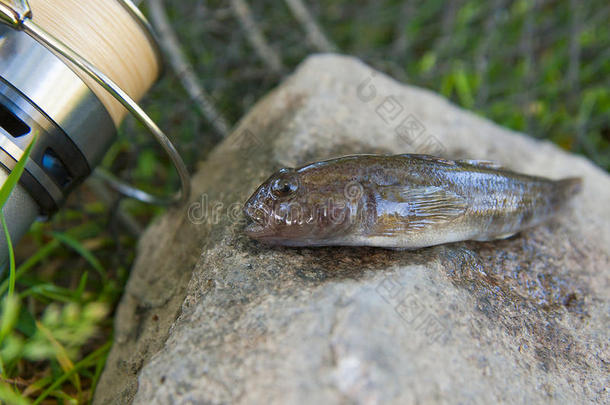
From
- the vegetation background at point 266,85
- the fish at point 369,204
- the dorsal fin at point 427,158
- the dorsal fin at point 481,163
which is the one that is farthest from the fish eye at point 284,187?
the vegetation background at point 266,85

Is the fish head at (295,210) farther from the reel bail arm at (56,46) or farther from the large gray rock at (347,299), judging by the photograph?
the reel bail arm at (56,46)

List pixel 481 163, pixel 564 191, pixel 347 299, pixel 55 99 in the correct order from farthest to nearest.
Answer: pixel 564 191 < pixel 481 163 < pixel 55 99 < pixel 347 299

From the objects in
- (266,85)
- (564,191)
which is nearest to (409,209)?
(564,191)

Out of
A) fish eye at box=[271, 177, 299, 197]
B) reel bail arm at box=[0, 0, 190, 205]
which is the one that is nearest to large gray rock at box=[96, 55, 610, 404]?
fish eye at box=[271, 177, 299, 197]

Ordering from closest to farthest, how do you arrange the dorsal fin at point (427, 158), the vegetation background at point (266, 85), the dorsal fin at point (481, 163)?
1. the dorsal fin at point (427, 158)
2. the dorsal fin at point (481, 163)
3. the vegetation background at point (266, 85)

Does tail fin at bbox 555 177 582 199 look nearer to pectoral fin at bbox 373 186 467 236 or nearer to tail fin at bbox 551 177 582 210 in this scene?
tail fin at bbox 551 177 582 210

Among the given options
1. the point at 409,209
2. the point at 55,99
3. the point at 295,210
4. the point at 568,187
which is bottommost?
the point at 568,187

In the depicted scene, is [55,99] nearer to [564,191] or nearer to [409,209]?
[409,209]
